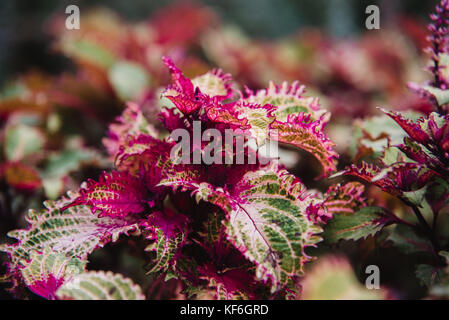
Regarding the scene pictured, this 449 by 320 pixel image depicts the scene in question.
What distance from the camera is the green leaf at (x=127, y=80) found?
1454mm

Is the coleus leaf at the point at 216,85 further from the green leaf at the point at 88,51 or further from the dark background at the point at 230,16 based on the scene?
the dark background at the point at 230,16

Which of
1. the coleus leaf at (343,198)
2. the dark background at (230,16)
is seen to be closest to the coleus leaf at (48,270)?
the coleus leaf at (343,198)

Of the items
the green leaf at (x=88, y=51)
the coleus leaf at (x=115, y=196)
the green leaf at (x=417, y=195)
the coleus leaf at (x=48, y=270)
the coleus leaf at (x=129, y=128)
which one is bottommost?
the coleus leaf at (x=48, y=270)

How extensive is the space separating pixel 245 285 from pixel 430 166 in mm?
435

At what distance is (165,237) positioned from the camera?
0.69m

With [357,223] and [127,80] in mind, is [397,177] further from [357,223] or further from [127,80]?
[127,80]

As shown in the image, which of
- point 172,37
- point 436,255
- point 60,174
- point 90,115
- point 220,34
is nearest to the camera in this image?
point 436,255

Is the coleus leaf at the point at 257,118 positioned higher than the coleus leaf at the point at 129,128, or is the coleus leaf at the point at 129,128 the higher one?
the coleus leaf at the point at 129,128

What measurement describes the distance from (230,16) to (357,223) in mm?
3929

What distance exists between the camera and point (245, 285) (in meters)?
0.73

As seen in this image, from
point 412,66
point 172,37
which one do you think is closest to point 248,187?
point 172,37

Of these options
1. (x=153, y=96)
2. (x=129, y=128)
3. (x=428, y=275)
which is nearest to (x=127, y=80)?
Answer: (x=153, y=96)
